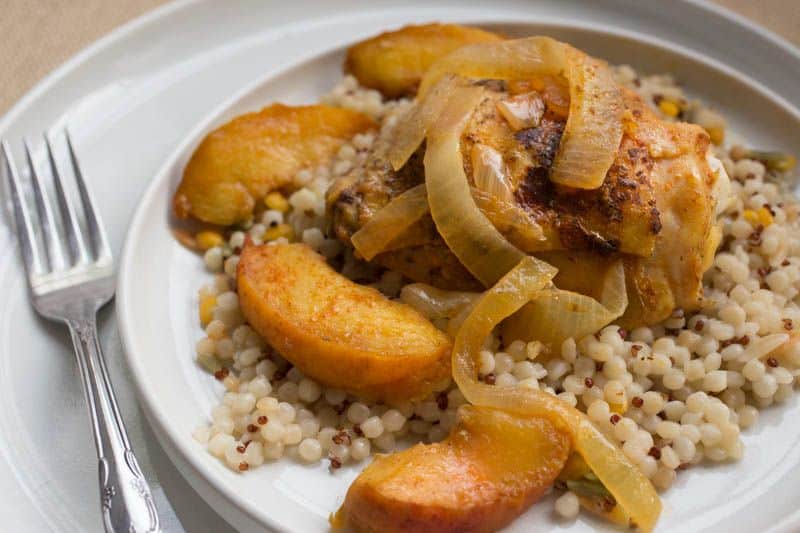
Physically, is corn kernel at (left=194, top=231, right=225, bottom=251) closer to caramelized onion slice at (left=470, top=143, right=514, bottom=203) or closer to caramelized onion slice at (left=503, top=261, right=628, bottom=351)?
caramelized onion slice at (left=470, top=143, right=514, bottom=203)

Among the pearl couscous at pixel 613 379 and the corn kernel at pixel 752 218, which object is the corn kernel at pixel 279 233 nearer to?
the pearl couscous at pixel 613 379

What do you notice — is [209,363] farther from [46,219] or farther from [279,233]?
[46,219]

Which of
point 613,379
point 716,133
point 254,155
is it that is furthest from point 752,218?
point 254,155

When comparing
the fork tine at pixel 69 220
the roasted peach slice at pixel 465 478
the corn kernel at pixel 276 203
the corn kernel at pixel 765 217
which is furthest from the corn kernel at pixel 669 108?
the fork tine at pixel 69 220

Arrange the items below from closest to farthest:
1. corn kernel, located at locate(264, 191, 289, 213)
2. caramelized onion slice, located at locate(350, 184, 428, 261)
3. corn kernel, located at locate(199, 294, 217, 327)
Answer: caramelized onion slice, located at locate(350, 184, 428, 261) → corn kernel, located at locate(199, 294, 217, 327) → corn kernel, located at locate(264, 191, 289, 213)

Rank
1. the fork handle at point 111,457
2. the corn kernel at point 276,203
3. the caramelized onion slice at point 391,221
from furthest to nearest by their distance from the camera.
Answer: the corn kernel at point 276,203, the caramelized onion slice at point 391,221, the fork handle at point 111,457

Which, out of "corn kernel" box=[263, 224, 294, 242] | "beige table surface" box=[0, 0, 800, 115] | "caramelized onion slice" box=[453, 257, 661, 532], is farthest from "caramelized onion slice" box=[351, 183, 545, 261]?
"beige table surface" box=[0, 0, 800, 115]
